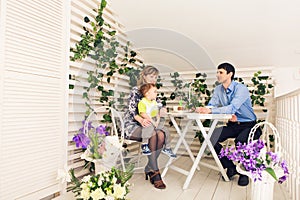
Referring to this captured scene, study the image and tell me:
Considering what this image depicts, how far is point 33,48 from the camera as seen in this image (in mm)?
2025

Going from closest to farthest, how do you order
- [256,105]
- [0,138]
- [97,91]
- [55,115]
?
[0,138]
[55,115]
[97,91]
[256,105]

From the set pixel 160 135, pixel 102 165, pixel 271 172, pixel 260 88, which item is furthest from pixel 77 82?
pixel 260 88

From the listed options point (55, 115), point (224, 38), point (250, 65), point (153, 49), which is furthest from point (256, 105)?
point (55, 115)

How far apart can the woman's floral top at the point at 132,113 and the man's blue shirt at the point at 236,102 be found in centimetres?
82

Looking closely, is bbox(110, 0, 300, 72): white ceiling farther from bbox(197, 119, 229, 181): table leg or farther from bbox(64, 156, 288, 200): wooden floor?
bbox(64, 156, 288, 200): wooden floor

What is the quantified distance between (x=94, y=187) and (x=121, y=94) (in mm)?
1833

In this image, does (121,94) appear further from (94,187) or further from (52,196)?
(94,187)

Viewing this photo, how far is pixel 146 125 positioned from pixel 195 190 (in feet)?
2.59

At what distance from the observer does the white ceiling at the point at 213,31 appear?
311 centimetres

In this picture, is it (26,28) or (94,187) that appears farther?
(26,28)

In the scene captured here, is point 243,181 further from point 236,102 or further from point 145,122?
point 145,122

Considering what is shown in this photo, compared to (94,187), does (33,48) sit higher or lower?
higher

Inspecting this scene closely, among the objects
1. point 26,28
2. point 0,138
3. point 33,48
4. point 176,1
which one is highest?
point 176,1

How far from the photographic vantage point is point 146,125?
2.69 metres
